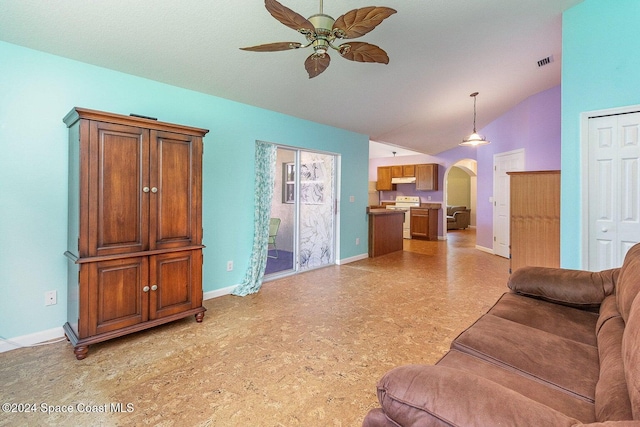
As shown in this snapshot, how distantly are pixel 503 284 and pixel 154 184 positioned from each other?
4.43 meters

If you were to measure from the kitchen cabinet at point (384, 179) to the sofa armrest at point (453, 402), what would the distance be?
28.9 feet

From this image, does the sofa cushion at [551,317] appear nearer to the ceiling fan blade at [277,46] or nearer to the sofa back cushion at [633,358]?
the sofa back cushion at [633,358]

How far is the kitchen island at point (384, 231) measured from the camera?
19.4 feet

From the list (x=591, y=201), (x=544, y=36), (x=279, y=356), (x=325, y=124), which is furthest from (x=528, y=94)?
(x=279, y=356)

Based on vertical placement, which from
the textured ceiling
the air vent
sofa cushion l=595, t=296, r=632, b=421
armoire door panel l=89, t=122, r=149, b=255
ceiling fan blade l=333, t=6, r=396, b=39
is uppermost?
the air vent

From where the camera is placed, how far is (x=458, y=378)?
2.97 ft

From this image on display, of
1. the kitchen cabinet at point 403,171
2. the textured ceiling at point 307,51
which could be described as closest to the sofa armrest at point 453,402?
the textured ceiling at point 307,51

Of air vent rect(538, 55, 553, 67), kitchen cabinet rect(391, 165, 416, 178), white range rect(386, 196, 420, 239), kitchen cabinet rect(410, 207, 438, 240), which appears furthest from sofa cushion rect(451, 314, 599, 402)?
kitchen cabinet rect(391, 165, 416, 178)

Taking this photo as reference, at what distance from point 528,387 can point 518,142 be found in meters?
5.92

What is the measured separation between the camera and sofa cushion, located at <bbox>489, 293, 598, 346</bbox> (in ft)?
5.07

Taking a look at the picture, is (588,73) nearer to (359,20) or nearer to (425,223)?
(359,20)

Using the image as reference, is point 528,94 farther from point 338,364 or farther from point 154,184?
point 154,184

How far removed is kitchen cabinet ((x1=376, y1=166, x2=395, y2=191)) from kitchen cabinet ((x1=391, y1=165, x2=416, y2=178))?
0.18 meters

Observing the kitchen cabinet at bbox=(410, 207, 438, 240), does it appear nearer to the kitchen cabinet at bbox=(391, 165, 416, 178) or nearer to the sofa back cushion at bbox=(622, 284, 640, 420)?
the kitchen cabinet at bbox=(391, 165, 416, 178)
